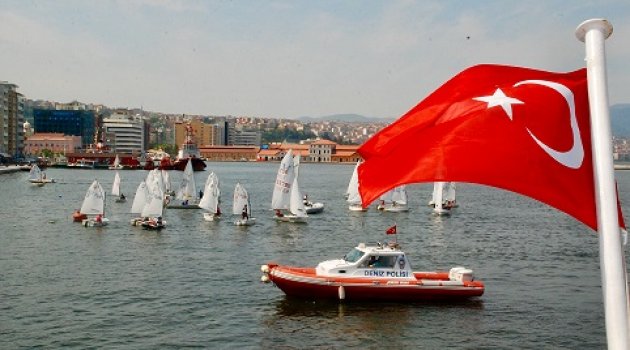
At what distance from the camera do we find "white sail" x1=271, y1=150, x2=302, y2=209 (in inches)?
2825

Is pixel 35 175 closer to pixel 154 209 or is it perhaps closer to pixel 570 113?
pixel 154 209

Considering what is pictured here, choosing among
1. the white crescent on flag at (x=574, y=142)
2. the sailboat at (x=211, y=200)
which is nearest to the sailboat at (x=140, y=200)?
the sailboat at (x=211, y=200)

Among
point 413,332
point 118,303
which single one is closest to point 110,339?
point 118,303

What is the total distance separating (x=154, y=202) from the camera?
67.1 metres

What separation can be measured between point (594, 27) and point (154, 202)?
6309cm

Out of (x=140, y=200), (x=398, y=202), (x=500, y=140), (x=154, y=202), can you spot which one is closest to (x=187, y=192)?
(x=140, y=200)

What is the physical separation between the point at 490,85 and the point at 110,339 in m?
24.6

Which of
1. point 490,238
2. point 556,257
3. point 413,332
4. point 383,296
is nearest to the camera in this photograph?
point 413,332

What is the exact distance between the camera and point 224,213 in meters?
84.6

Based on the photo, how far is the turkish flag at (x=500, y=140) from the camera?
27.1 feet

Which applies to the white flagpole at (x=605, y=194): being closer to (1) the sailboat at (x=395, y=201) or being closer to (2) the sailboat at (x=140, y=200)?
(2) the sailboat at (x=140, y=200)

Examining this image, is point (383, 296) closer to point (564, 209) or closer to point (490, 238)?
point (564, 209)

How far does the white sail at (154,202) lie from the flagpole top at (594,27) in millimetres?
61055

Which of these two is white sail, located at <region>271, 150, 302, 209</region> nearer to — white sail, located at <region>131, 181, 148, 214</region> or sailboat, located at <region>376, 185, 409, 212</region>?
white sail, located at <region>131, 181, 148, 214</region>
